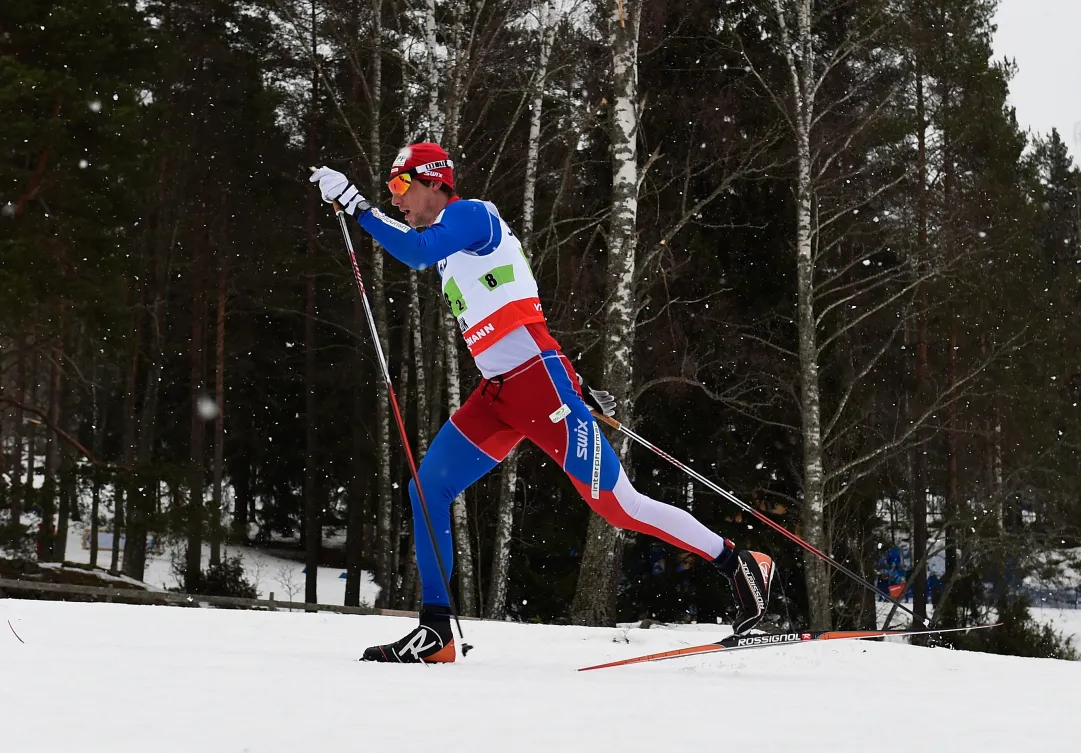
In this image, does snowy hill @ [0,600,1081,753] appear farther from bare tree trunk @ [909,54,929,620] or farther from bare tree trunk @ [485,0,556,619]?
bare tree trunk @ [909,54,929,620]

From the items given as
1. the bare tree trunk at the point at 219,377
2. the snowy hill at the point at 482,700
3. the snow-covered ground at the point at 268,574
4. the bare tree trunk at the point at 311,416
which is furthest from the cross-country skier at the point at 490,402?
the snow-covered ground at the point at 268,574

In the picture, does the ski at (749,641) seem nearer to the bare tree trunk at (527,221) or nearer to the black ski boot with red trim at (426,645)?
the black ski boot with red trim at (426,645)

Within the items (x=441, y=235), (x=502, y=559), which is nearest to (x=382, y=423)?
(x=502, y=559)

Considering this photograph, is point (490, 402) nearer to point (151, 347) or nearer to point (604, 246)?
point (604, 246)

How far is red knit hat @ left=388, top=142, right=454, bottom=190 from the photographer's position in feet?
12.9

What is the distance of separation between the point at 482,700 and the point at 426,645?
104 centimetres

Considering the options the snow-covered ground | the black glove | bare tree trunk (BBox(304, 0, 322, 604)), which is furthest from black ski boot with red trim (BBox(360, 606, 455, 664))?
the snow-covered ground

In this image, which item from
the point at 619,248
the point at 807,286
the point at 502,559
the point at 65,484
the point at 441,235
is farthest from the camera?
the point at 65,484

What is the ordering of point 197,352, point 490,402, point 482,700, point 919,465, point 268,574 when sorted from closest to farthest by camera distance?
point 482,700 → point 490,402 → point 919,465 → point 197,352 → point 268,574

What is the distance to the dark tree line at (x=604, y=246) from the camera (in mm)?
13273

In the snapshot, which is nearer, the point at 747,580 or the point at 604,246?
the point at 747,580

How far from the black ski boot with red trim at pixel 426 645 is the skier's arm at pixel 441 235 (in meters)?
1.25

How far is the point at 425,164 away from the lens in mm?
3943

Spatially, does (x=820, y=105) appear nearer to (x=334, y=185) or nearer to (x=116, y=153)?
(x=116, y=153)
